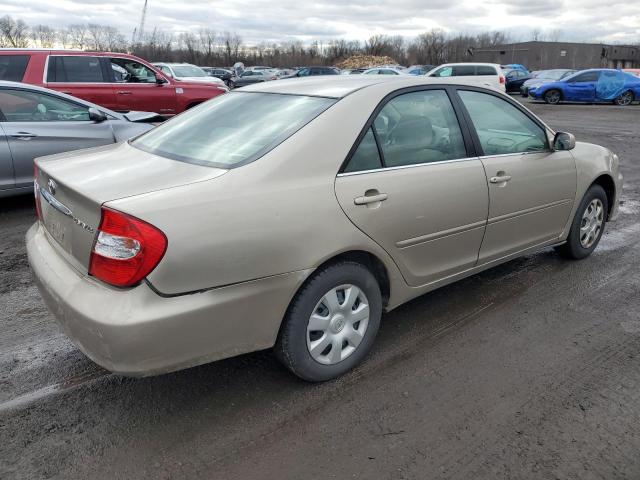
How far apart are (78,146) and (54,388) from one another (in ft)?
13.6

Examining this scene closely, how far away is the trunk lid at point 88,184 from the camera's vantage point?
7.66 ft

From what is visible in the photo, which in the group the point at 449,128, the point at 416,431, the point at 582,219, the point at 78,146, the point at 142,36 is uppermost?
the point at 142,36

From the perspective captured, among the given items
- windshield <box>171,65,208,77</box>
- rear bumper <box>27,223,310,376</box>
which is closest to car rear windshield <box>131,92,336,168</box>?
rear bumper <box>27,223,310,376</box>

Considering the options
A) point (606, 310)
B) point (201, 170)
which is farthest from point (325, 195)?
point (606, 310)

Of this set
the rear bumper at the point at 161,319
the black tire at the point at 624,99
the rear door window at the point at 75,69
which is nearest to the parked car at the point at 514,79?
the black tire at the point at 624,99

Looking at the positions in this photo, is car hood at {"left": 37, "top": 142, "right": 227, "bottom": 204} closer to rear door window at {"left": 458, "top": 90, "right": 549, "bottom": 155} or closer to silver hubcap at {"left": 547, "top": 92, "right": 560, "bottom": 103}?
Result: rear door window at {"left": 458, "top": 90, "right": 549, "bottom": 155}

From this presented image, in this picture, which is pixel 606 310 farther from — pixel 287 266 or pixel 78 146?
pixel 78 146

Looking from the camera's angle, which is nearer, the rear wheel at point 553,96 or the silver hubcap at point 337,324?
the silver hubcap at point 337,324

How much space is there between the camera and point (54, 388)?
2.80 metres

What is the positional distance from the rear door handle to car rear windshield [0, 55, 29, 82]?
757 cm

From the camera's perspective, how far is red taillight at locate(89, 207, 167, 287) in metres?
2.14

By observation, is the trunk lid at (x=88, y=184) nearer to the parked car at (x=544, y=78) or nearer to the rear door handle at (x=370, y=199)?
the rear door handle at (x=370, y=199)

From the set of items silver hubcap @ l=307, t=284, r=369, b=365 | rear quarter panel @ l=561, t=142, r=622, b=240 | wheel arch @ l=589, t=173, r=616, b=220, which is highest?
rear quarter panel @ l=561, t=142, r=622, b=240

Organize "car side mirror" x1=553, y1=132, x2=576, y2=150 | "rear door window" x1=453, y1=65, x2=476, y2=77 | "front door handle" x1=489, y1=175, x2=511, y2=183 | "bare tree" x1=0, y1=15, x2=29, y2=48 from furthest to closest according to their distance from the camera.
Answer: "bare tree" x1=0, y1=15, x2=29, y2=48 → "rear door window" x1=453, y1=65, x2=476, y2=77 → "car side mirror" x1=553, y1=132, x2=576, y2=150 → "front door handle" x1=489, y1=175, x2=511, y2=183
